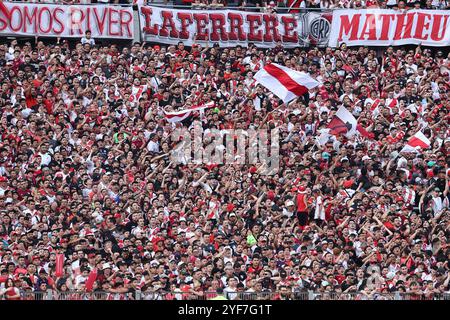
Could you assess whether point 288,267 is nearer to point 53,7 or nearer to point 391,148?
point 391,148

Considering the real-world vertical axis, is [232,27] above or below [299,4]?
below

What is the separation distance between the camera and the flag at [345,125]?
31344mm

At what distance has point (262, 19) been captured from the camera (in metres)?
34.8

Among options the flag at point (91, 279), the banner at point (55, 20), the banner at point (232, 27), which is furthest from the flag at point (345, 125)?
the flag at point (91, 279)

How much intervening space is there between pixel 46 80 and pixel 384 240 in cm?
792

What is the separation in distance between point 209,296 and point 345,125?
761 centimetres

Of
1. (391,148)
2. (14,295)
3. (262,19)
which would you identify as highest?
(262,19)

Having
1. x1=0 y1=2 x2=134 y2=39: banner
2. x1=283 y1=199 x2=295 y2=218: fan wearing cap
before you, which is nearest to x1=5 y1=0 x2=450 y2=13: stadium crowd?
x1=0 y1=2 x2=134 y2=39: banner

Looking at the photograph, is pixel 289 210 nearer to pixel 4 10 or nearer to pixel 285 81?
pixel 285 81

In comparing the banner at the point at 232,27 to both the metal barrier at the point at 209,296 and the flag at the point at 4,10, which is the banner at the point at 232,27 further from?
the metal barrier at the point at 209,296

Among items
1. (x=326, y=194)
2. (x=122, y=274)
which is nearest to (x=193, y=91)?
(x=326, y=194)

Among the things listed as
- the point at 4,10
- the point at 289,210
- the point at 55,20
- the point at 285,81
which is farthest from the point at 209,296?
the point at 4,10

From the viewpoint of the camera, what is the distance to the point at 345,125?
31391 millimetres

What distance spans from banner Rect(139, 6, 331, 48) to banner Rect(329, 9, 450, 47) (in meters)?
0.51
